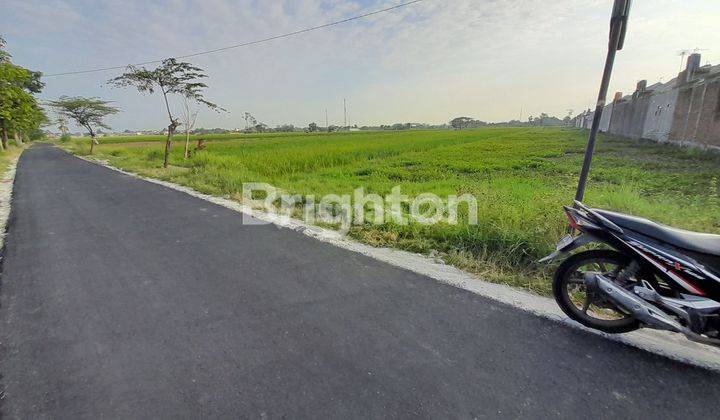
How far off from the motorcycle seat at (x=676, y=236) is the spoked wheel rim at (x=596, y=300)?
0.29 meters

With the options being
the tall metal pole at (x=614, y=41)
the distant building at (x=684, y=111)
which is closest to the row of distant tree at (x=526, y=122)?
the distant building at (x=684, y=111)

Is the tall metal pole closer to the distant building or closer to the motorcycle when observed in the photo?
the motorcycle

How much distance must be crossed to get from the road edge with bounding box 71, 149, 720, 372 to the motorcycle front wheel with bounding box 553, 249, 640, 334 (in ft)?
0.21

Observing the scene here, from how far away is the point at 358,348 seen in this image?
6.85 feet

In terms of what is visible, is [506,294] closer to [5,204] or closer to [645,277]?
[645,277]

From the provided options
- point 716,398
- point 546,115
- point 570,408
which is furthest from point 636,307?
point 546,115

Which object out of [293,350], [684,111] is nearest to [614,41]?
[293,350]

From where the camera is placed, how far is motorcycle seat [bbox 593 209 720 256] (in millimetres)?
1906

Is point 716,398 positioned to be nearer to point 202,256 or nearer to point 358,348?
point 358,348

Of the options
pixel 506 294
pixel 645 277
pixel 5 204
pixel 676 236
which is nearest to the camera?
pixel 676 236

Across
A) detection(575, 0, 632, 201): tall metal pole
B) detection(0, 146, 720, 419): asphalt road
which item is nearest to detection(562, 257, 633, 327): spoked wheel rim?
detection(0, 146, 720, 419): asphalt road

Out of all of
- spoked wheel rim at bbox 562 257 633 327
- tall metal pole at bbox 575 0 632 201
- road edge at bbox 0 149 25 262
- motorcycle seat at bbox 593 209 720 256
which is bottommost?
road edge at bbox 0 149 25 262

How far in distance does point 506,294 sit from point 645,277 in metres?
0.98

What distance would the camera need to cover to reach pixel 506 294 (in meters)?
2.82
